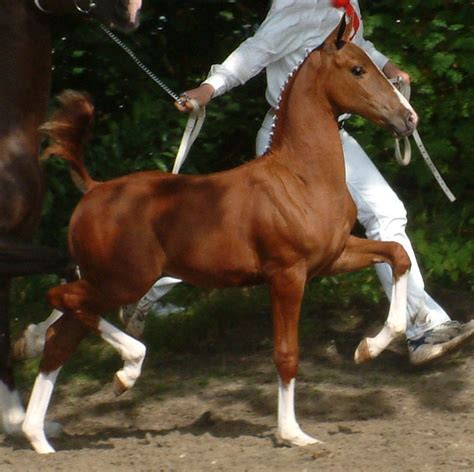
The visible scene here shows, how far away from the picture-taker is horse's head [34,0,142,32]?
6.02m

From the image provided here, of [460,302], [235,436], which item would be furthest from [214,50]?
[235,436]

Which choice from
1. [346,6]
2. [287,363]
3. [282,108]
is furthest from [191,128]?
[287,363]

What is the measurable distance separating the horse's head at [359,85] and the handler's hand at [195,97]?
0.59 metres

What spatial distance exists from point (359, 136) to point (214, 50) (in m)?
1.17

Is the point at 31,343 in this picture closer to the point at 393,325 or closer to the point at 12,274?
the point at 12,274

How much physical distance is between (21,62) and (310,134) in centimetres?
141

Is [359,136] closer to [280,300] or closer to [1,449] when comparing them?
[280,300]

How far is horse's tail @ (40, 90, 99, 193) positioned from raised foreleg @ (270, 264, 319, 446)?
0.98 meters

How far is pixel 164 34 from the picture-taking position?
821 centimetres

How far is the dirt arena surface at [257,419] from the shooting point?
5.48 meters

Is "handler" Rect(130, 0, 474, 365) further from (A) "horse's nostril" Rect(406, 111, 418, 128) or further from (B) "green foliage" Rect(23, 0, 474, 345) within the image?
(B) "green foliage" Rect(23, 0, 474, 345)

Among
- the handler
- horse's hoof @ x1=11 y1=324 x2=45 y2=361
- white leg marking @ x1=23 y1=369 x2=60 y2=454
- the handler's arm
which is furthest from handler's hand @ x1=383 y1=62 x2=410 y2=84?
white leg marking @ x1=23 y1=369 x2=60 y2=454

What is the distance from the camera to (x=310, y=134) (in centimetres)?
577

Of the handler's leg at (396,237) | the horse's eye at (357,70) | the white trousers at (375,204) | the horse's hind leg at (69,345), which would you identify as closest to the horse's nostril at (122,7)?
the white trousers at (375,204)
